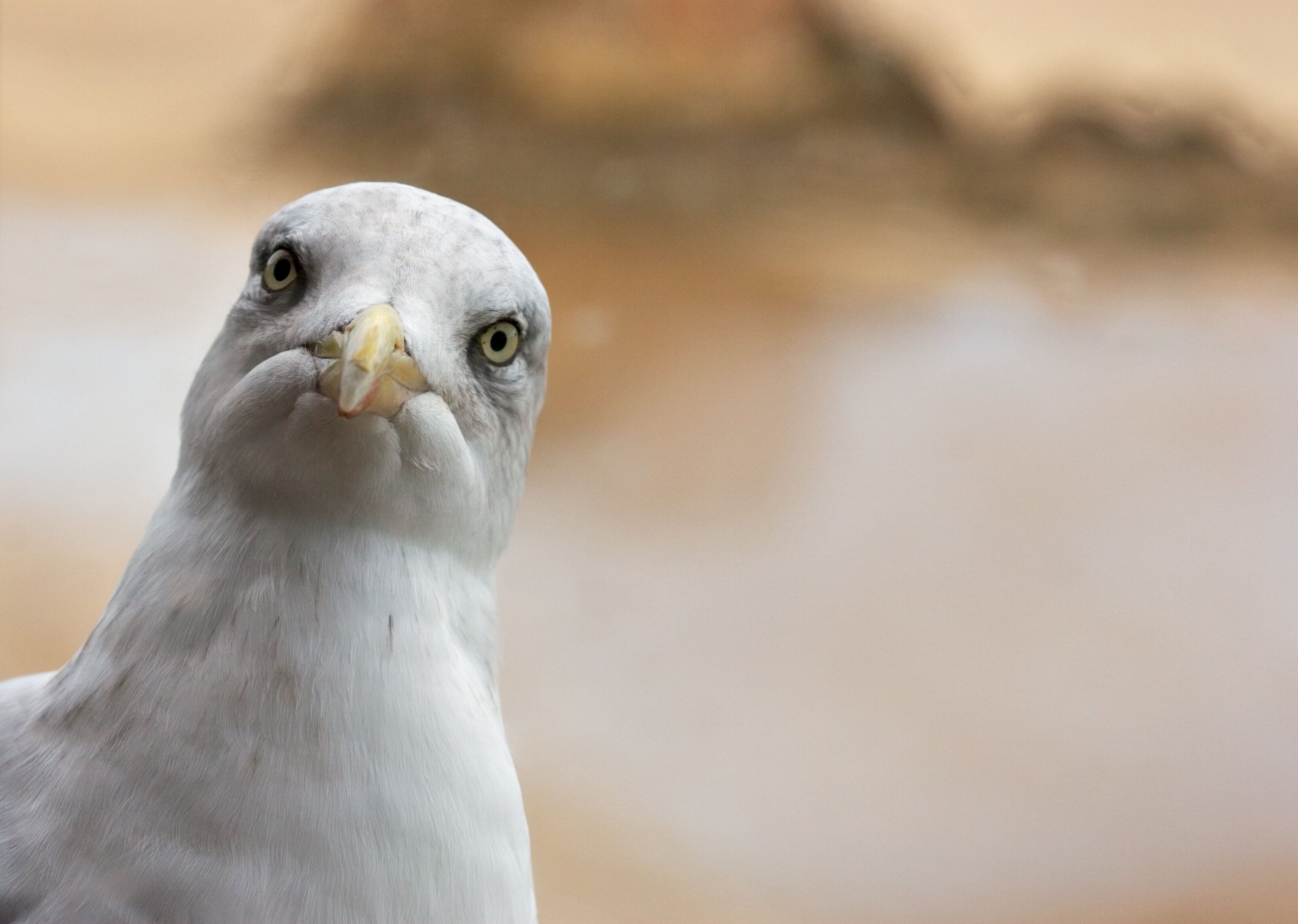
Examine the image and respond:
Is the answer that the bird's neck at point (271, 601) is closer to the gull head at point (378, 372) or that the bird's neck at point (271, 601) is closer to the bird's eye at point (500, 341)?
the gull head at point (378, 372)

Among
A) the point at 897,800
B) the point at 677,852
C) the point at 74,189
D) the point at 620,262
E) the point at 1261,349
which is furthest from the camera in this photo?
the point at 1261,349

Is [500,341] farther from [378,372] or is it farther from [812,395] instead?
[812,395]

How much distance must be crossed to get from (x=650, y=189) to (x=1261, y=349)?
5.00 feet

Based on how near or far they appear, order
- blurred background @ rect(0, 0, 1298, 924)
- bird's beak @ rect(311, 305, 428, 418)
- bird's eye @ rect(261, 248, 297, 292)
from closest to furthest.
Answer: bird's beak @ rect(311, 305, 428, 418) → bird's eye @ rect(261, 248, 297, 292) → blurred background @ rect(0, 0, 1298, 924)

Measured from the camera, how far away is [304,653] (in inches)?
24.9

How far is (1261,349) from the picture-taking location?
297 cm

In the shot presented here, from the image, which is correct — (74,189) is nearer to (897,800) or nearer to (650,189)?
(650,189)

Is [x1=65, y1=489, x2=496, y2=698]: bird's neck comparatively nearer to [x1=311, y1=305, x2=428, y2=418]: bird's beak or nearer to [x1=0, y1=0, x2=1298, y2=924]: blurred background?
[x1=311, y1=305, x2=428, y2=418]: bird's beak

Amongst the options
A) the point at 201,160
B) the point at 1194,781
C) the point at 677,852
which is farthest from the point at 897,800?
the point at 201,160

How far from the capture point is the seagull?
61cm

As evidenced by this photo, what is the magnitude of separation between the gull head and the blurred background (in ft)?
2.93

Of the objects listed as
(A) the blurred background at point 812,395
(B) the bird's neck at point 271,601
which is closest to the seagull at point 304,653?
(B) the bird's neck at point 271,601

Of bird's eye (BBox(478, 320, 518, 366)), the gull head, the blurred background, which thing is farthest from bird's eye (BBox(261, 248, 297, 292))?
the blurred background

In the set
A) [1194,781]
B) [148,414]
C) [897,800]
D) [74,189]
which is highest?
[74,189]
